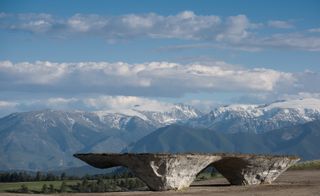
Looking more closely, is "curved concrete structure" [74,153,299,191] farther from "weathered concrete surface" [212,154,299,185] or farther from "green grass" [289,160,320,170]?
"green grass" [289,160,320,170]

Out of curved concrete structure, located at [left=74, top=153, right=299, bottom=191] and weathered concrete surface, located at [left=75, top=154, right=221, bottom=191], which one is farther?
curved concrete structure, located at [left=74, top=153, right=299, bottom=191]

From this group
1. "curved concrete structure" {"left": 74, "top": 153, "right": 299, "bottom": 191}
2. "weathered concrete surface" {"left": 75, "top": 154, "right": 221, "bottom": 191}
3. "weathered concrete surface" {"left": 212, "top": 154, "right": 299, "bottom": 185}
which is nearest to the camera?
"weathered concrete surface" {"left": 75, "top": 154, "right": 221, "bottom": 191}

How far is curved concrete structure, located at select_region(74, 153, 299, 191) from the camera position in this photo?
48.4m

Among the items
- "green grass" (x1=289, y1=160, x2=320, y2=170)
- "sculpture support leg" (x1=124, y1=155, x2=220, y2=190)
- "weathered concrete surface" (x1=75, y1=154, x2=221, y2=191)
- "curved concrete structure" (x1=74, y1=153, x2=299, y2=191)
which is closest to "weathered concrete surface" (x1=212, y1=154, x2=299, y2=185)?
"curved concrete structure" (x1=74, y1=153, x2=299, y2=191)

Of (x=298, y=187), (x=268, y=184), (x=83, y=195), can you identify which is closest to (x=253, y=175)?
(x=268, y=184)

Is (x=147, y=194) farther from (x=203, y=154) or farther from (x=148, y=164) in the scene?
(x=203, y=154)

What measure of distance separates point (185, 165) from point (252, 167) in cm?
669

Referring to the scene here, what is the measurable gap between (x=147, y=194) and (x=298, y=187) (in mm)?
10799

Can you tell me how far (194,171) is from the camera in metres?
50.4

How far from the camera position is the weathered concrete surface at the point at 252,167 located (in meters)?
52.8

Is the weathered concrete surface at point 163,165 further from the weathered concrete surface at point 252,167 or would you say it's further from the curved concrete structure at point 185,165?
the weathered concrete surface at point 252,167

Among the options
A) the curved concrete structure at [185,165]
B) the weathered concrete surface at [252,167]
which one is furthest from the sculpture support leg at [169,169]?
the weathered concrete surface at [252,167]

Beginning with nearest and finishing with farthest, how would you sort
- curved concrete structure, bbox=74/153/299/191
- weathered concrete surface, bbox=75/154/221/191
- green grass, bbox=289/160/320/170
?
weathered concrete surface, bbox=75/154/221/191
curved concrete structure, bbox=74/153/299/191
green grass, bbox=289/160/320/170

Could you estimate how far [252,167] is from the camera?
Result: 5325 cm
